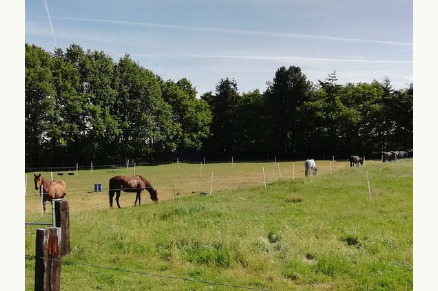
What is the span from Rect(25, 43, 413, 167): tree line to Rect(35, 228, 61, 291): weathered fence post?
125 feet

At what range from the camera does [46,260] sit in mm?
3213

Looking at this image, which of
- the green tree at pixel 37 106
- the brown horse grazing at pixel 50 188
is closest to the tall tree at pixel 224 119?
the green tree at pixel 37 106

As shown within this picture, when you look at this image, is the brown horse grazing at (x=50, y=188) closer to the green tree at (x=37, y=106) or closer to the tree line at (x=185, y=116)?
the tree line at (x=185, y=116)

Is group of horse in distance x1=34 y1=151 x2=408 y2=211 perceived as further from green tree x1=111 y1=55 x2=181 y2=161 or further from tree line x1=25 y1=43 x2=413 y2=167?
green tree x1=111 y1=55 x2=181 y2=161

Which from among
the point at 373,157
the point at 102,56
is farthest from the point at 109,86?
the point at 373,157

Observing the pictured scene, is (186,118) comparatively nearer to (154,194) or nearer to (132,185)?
(132,185)

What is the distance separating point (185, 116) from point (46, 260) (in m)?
55.9

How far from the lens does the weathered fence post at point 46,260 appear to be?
320cm

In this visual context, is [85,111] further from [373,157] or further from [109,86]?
[373,157]

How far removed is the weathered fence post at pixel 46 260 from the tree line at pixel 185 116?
38106 millimetres

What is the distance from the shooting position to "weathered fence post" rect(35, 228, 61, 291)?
126 inches

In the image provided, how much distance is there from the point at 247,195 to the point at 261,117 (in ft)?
152

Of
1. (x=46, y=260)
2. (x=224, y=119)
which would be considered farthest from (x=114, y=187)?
(x=224, y=119)

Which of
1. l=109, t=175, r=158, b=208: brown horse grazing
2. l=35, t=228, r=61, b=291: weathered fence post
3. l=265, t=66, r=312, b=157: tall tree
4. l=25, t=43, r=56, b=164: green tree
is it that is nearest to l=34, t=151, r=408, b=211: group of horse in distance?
l=109, t=175, r=158, b=208: brown horse grazing
